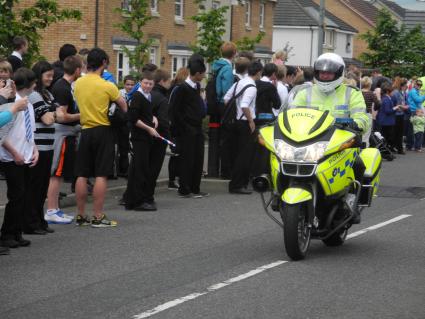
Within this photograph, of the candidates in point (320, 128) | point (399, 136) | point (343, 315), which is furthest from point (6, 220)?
point (399, 136)

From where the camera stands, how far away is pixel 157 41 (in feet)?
140

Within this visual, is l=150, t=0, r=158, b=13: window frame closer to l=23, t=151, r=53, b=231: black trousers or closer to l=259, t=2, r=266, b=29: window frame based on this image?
l=259, t=2, r=266, b=29: window frame

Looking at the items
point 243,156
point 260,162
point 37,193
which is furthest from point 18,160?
point 260,162

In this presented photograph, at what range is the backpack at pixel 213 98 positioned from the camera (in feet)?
55.1

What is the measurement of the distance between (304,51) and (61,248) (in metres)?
66.2

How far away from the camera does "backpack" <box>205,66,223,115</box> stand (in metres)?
16.8

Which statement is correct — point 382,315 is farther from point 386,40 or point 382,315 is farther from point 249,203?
point 386,40

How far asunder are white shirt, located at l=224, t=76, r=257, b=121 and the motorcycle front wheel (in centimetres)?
613

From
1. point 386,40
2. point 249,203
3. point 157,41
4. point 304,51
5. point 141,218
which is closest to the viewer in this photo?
point 141,218

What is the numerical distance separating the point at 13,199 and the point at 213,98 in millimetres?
6857

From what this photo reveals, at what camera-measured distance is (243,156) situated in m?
16.0

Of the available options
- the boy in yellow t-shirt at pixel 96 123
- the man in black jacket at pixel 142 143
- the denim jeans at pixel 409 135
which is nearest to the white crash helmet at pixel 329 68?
the boy in yellow t-shirt at pixel 96 123

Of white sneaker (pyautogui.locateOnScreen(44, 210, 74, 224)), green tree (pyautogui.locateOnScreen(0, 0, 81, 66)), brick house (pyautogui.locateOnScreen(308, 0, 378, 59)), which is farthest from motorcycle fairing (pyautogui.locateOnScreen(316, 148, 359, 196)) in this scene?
brick house (pyautogui.locateOnScreen(308, 0, 378, 59))

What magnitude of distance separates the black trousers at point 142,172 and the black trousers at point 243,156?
2385mm
